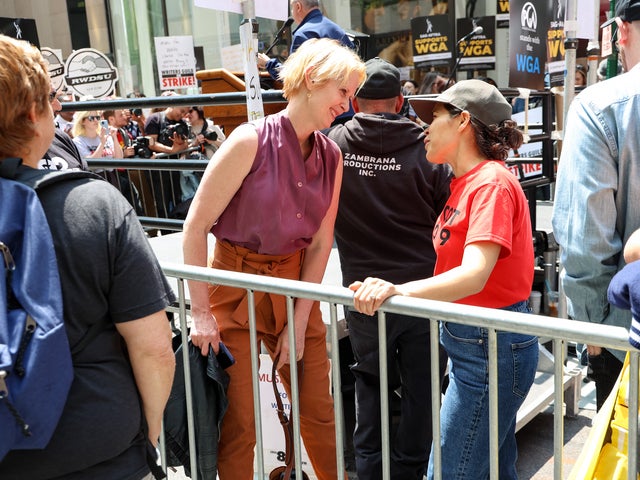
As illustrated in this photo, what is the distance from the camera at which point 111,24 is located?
76.5ft

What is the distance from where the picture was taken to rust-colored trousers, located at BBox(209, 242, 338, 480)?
291 centimetres

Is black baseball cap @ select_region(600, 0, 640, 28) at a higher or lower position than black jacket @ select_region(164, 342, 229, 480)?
higher

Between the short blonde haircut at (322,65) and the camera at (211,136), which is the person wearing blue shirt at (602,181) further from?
the camera at (211,136)

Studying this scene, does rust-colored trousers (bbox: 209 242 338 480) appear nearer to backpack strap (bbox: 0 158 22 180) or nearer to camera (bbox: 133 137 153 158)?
backpack strap (bbox: 0 158 22 180)

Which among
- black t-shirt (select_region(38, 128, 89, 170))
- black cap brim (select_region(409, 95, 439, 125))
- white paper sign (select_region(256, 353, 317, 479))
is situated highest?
black cap brim (select_region(409, 95, 439, 125))

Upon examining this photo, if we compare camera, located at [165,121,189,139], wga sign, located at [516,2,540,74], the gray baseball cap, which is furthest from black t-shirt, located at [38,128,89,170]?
camera, located at [165,121,189,139]

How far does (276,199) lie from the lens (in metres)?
2.79

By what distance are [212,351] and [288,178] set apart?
0.72 m

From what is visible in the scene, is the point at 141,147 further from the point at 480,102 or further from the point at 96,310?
the point at 96,310

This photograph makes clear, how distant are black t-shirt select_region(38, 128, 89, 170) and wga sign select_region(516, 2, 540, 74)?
3.49 metres

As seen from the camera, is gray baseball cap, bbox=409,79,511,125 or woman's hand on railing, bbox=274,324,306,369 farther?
woman's hand on railing, bbox=274,324,306,369

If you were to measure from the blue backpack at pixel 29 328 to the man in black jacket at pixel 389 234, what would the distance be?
1.77 m

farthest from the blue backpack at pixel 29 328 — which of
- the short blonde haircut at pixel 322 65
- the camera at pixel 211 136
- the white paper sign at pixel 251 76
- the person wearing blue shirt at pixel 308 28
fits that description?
the camera at pixel 211 136

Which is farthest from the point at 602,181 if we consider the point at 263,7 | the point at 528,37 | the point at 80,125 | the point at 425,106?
the point at 80,125
